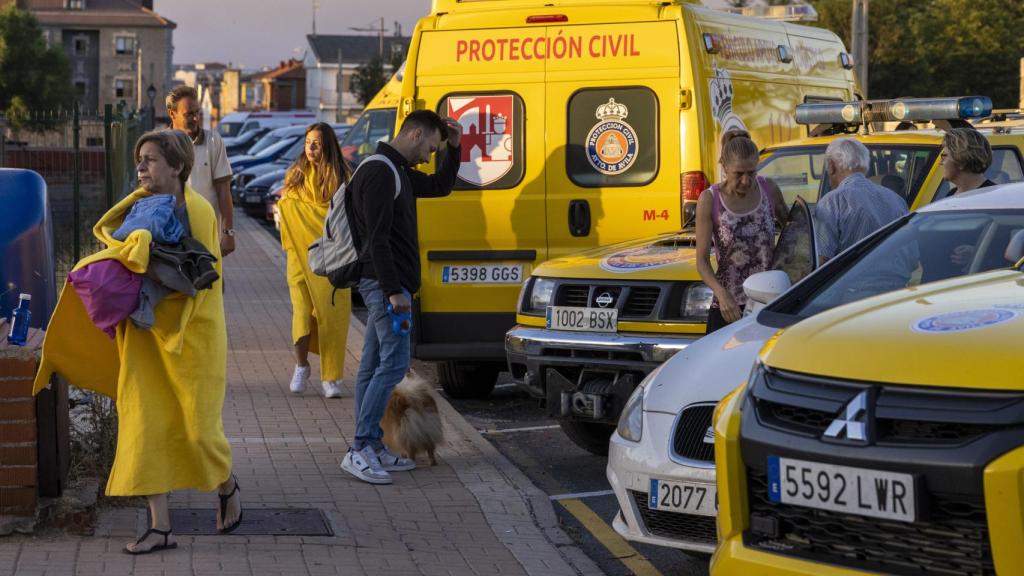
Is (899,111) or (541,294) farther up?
(899,111)

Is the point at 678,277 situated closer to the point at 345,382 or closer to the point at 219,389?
the point at 219,389

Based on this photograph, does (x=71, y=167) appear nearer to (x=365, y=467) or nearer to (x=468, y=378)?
(x=468, y=378)

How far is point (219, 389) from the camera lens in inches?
242

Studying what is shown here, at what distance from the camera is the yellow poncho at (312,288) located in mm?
10094

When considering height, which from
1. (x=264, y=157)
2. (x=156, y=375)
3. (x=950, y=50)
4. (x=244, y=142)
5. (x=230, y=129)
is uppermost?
(x=950, y=50)

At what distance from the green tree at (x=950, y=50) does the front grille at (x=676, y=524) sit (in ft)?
184

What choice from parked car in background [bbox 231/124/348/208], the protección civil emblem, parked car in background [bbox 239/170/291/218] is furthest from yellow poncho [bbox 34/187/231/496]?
parked car in background [bbox 239/170/291/218]

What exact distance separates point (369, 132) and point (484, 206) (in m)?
9.87

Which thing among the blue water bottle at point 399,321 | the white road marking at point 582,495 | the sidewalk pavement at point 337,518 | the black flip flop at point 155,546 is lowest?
the white road marking at point 582,495

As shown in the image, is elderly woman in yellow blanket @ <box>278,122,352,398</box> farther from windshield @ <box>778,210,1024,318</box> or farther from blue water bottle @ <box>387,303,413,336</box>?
windshield @ <box>778,210,1024,318</box>

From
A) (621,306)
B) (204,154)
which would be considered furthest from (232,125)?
(621,306)

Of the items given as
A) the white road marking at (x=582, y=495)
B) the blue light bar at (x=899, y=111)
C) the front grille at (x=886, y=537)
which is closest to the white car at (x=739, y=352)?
the front grille at (x=886, y=537)

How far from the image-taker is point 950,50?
2389 inches

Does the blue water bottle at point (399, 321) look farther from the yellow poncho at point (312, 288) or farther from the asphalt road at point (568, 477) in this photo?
the yellow poncho at point (312, 288)
